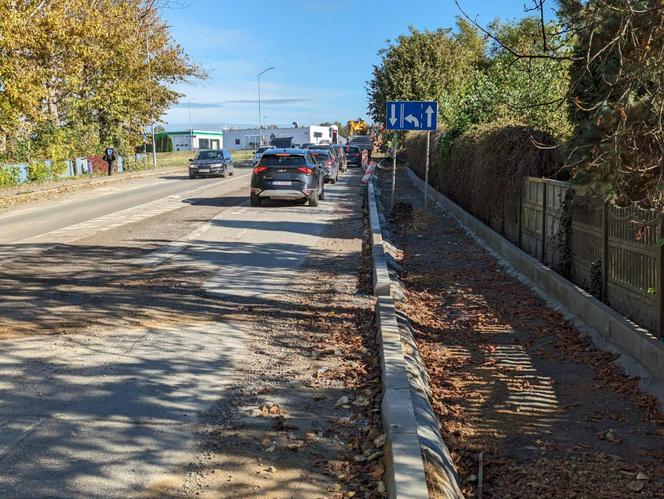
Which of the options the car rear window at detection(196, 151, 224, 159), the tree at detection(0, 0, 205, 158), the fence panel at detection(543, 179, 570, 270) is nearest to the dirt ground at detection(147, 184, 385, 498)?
the fence panel at detection(543, 179, 570, 270)

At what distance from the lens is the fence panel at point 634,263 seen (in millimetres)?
6617

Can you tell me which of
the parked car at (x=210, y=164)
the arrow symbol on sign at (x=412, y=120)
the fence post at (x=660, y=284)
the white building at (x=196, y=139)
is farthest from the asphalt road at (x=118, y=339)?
the white building at (x=196, y=139)

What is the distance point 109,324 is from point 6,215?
583 inches

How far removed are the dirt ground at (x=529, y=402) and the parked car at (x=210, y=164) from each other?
3073cm

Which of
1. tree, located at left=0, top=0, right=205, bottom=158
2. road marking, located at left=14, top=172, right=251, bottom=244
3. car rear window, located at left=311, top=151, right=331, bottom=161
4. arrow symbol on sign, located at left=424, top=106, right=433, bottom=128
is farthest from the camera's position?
car rear window, located at left=311, top=151, right=331, bottom=161

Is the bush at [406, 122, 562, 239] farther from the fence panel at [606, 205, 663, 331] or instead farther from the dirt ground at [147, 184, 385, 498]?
the dirt ground at [147, 184, 385, 498]

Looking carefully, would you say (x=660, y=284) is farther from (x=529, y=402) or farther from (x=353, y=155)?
(x=353, y=155)

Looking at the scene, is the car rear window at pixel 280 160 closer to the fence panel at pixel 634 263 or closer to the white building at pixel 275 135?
the fence panel at pixel 634 263

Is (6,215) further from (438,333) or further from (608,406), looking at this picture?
(608,406)

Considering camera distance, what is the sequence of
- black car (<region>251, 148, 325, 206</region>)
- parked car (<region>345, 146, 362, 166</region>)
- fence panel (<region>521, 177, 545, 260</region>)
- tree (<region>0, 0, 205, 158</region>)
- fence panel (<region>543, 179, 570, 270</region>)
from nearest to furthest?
1. fence panel (<region>543, 179, 570, 270</region>)
2. fence panel (<region>521, 177, 545, 260</region>)
3. black car (<region>251, 148, 325, 206</region>)
4. tree (<region>0, 0, 205, 158</region>)
5. parked car (<region>345, 146, 362, 166</region>)

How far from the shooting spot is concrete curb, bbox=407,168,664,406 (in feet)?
19.8

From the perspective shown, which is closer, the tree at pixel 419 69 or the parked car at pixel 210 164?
the parked car at pixel 210 164

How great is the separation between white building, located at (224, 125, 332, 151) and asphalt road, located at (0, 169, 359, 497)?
2864 inches

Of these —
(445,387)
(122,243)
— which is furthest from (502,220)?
(445,387)
